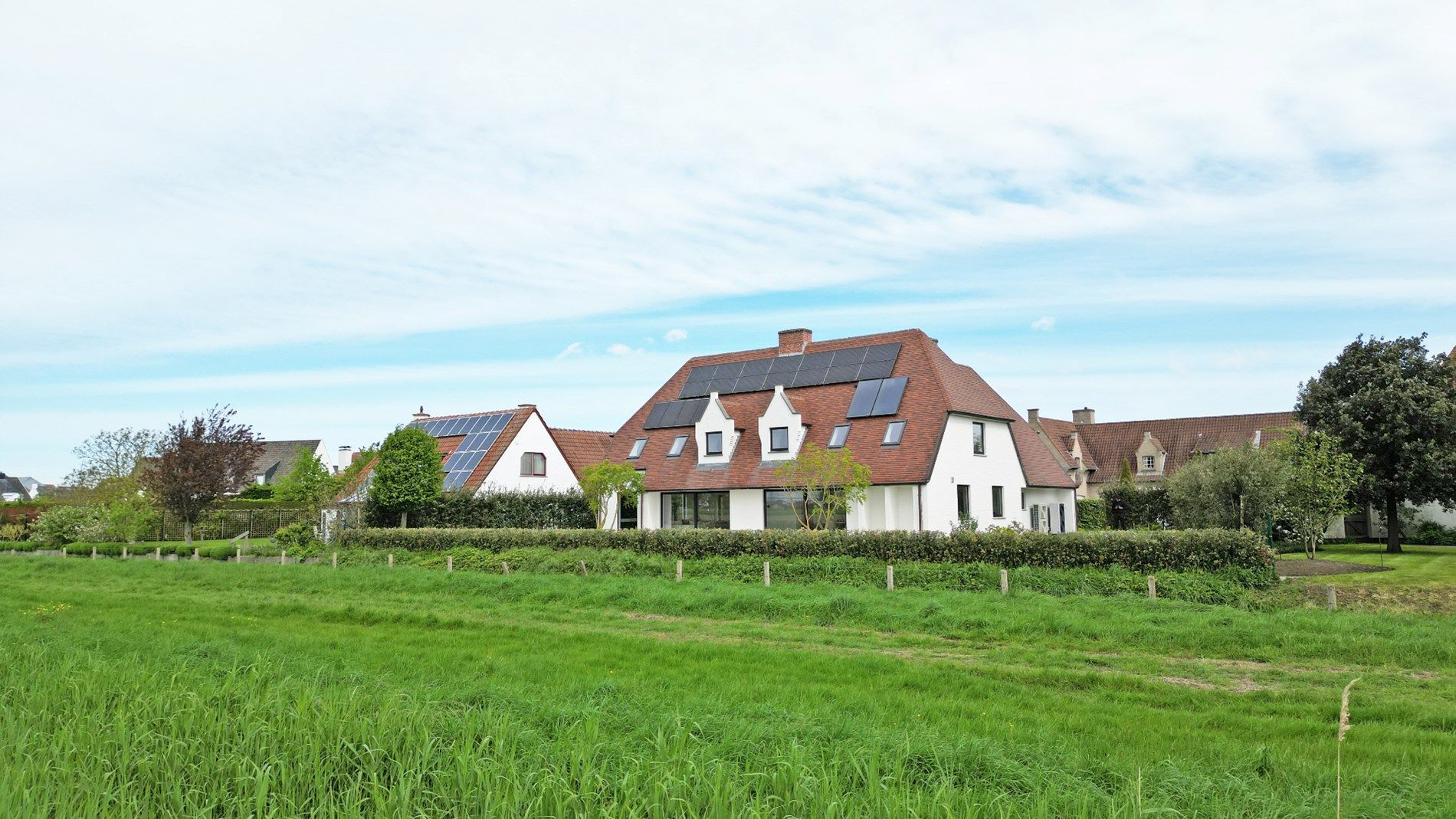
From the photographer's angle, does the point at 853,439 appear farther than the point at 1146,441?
No

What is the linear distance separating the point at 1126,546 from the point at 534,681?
14.7 meters

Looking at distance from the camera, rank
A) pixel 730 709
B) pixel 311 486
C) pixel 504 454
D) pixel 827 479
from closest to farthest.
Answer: pixel 730 709
pixel 827 479
pixel 504 454
pixel 311 486

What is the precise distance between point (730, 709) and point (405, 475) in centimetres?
2914

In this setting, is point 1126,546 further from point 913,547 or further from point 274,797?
point 274,797

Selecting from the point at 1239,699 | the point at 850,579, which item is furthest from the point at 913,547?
the point at 1239,699

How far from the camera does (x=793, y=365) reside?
37.5 meters

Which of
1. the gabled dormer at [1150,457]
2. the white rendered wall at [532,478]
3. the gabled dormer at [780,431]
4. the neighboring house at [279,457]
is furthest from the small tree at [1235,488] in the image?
the neighboring house at [279,457]

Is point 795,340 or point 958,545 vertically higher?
point 795,340

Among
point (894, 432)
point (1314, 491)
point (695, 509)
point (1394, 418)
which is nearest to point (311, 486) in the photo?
point (695, 509)

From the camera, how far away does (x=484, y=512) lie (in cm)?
3616

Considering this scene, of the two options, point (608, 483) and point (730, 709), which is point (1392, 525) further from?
point (730, 709)

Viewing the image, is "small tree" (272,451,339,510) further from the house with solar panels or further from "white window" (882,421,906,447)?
"white window" (882,421,906,447)

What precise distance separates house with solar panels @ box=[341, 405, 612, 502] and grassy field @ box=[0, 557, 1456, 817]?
1992cm

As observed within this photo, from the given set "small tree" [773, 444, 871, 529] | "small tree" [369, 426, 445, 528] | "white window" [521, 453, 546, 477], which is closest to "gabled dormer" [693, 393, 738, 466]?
"small tree" [773, 444, 871, 529]
